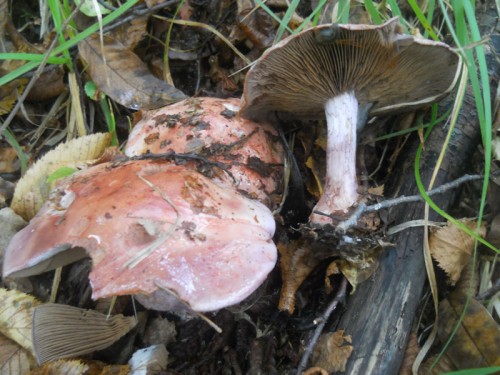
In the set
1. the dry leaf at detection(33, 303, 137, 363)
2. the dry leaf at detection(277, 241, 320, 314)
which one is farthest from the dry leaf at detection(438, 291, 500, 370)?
the dry leaf at detection(33, 303, 137, 363)

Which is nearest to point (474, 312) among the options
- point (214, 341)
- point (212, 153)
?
point (214, 341)

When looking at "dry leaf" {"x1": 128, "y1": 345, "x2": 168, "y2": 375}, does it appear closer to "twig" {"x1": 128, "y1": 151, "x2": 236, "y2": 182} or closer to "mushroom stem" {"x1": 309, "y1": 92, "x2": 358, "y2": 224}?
"twig" {"x1": 128, "y1": 151, "x2": 236, "y2": 182}

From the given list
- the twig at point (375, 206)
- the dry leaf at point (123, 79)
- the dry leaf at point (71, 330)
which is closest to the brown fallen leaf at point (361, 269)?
the twig at point (375, 206)

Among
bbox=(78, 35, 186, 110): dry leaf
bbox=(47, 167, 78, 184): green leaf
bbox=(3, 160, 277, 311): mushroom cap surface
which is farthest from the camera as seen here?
bbox=(78, 35, 186, 110): dry leaf

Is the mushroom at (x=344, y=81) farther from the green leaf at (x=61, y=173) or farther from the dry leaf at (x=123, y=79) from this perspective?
the green leaf at (x=61, y=173)

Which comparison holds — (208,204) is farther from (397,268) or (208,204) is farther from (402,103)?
(402,103)

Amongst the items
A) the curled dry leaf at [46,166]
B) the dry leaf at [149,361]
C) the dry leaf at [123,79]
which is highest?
the dry leaf at [123,79]
